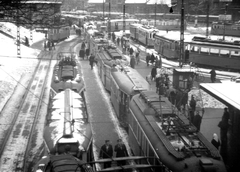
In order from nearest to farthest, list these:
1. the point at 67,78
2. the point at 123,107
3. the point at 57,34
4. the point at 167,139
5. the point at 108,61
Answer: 1. the point at 167,139
2. the point at 123,107
3. the point at 67,78
4. the point at 108,61
5. the point at 57,34

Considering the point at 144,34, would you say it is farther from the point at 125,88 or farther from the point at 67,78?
the point at 125,88

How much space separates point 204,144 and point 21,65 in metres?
26.4

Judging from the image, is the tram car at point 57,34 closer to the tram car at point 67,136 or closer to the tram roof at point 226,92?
the tram roof at point 226,92

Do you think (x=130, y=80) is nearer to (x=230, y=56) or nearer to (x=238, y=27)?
(x=230, y=56)

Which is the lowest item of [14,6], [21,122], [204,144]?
[21,122]

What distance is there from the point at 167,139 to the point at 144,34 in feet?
126

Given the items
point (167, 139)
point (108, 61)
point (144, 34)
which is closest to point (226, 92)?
point (167, 139)

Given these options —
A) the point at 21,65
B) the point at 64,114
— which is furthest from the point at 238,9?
the point at 64,114

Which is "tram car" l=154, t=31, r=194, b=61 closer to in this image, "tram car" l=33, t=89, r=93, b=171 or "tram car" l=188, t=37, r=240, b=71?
"tram car" l=188, t=37, r=240, b=71

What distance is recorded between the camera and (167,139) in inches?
357

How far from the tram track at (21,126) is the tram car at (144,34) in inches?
752

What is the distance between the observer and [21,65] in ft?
109

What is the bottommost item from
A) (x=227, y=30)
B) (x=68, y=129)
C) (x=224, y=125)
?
(x=224, y=125)

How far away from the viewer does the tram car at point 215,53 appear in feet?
96.2
